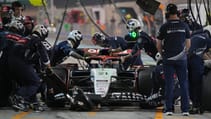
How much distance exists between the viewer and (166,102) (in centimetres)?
1086

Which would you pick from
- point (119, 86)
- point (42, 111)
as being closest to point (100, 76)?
point (119, 86)

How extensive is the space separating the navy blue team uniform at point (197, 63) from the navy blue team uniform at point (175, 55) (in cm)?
52

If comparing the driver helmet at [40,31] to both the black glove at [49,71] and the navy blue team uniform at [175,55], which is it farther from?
the navy blue team uniform at [175,55]

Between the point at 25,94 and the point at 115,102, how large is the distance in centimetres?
168

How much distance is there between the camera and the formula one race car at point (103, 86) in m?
11.4

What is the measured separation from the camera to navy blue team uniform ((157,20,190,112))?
35.0ft

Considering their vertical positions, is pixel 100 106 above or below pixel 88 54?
below

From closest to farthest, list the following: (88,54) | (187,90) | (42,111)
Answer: (187,90) < (42,111) < (88,54)

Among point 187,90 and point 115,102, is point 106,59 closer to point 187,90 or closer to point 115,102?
point 115,102

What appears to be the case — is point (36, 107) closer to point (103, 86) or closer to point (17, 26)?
point (103, 86)

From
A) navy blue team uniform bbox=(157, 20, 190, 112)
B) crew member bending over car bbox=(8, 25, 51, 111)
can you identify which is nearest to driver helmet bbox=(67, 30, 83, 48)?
crew member bending over car bbox=(8, 25, 51, 111)

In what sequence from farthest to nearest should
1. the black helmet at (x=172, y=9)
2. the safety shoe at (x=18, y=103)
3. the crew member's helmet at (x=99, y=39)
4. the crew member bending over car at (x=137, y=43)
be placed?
1. the crew member's helmet at (x=99, y=39)
2. the crew member bending over car at (x=137, y=43)
3. the safety shoe at (x=18, y=103)
4. the black helmet at (x=172, y=9)

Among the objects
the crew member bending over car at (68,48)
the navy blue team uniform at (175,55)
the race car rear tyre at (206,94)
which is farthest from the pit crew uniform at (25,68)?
the race car rear tyre at (206,94)

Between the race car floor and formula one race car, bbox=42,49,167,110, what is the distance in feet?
0.60
